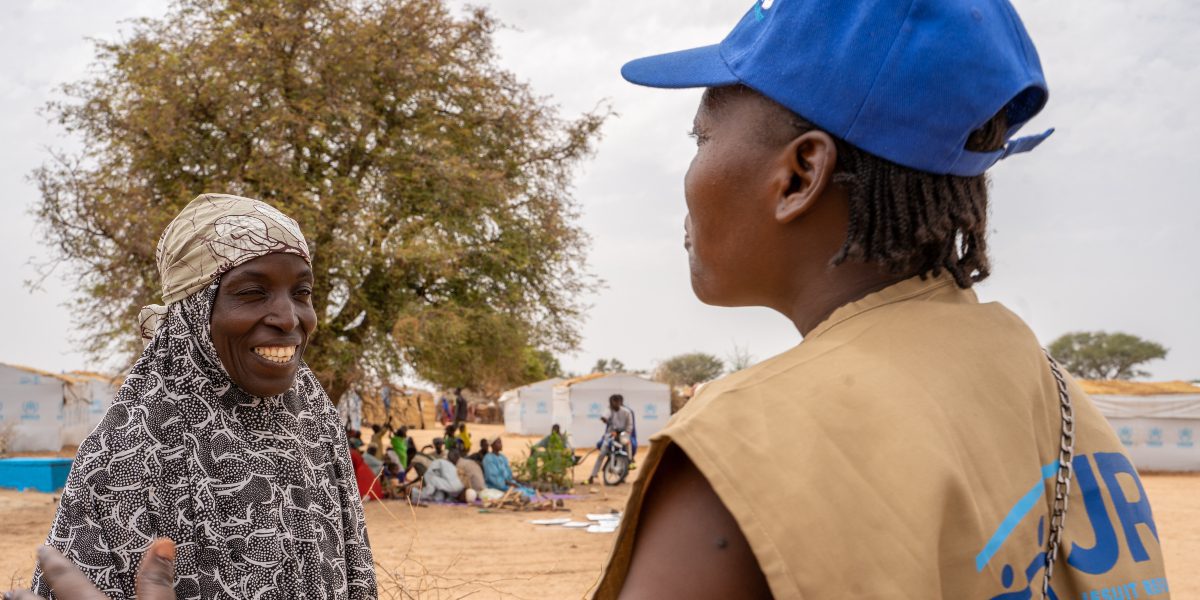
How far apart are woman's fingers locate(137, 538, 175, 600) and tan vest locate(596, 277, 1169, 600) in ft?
2.13

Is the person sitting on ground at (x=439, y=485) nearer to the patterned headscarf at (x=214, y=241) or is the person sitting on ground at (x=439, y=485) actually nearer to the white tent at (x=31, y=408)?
the patterned headscarf at (x=214, y=241)

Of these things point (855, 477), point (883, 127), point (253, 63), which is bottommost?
point (855, 477)

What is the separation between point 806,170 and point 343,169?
522 inches

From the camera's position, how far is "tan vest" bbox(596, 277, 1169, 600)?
798 mm

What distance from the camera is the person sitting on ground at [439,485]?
14250 millimetres

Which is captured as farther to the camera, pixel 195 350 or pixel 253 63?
pixel 253 63

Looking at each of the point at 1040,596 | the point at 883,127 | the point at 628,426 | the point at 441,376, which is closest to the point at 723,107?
the point at 883,127

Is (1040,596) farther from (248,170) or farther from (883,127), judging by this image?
(248,170)

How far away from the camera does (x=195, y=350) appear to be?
2.57 meters

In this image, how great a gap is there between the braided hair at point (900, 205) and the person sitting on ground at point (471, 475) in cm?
1396

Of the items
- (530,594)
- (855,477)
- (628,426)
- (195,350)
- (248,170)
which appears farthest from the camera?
(628,426)

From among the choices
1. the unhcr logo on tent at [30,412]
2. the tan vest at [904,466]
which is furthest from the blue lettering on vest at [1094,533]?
the unhcr logo on tent at [30,412]

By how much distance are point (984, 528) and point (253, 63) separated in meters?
13.3

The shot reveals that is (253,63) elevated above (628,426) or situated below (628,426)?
above
